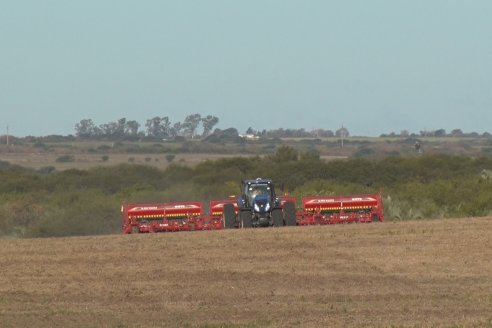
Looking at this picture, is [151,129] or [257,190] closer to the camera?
[257,190]

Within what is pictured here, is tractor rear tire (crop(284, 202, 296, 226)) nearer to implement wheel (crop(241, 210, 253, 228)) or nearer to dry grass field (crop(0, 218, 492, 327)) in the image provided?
implement wheel (crop(241, 210, 253, 228))

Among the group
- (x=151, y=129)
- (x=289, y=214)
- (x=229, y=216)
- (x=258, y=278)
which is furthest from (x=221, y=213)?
(x=151, y=129)

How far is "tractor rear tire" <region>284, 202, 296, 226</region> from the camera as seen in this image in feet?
133

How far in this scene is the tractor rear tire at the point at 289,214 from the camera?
4053cm

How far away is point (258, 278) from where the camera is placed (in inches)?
986

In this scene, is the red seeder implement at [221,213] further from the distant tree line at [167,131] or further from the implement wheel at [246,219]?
the distant tree line at [167,131]

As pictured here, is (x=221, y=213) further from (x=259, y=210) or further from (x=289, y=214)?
(x=289, y=214)

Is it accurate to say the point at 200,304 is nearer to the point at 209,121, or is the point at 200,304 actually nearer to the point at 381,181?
the point at 381,181

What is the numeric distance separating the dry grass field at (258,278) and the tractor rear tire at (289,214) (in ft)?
7.67

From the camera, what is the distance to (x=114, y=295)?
22531 millimetres

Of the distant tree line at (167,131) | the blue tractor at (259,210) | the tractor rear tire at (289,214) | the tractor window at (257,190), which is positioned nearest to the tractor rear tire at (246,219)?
the blue tractor at (259,210)

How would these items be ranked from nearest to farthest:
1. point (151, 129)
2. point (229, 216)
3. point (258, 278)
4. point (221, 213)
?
point (258, 278) → point (229, 216) → point (221, 213) → point (151, 129)

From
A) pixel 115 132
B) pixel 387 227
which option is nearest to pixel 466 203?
pixel 387 227

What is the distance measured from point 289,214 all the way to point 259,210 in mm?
1036
